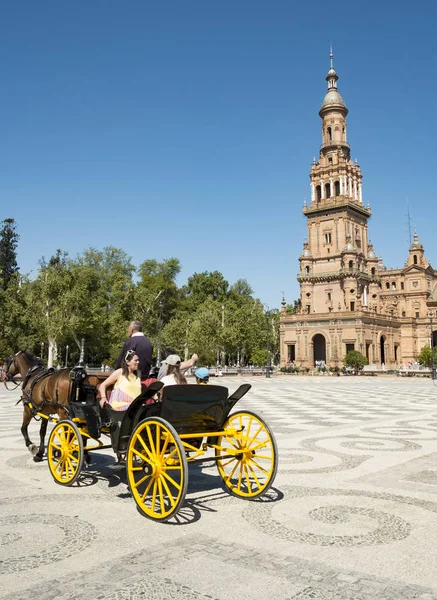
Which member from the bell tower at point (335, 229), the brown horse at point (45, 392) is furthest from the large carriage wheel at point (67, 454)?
the bell tower at point (335, 229)

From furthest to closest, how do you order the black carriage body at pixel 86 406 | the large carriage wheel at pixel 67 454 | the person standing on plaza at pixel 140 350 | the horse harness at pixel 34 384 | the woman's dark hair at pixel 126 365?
1. the horse harness at pixel 34 384
2. the person standing on plaza at pixel 140 350
3. the black carriage body at pixel 86 406
4. the large carriage wheel at pixel 67 454
5. the woman's dark hair at pixel 126 365

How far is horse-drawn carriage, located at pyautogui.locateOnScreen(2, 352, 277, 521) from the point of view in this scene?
535cm

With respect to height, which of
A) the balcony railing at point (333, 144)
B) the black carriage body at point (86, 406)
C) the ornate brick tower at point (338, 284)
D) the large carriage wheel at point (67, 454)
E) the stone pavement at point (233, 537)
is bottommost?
the stone pavement at point (233, 537)

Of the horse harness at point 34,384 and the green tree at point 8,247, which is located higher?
the green tree at point 8,247

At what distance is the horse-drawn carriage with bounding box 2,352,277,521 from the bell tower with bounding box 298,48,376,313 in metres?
62.9

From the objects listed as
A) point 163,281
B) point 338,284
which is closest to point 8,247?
point 163,281

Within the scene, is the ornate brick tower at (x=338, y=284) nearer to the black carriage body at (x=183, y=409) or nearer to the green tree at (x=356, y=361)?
the green tree at (x=356, y=361)

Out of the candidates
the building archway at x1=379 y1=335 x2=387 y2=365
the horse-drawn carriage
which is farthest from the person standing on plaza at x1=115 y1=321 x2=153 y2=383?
the building archway at x1=379 y1=335 x2=387 y2=365

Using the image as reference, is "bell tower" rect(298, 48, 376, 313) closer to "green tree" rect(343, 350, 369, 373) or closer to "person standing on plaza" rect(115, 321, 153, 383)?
"green tree" rect(343, 350, 369, 373)

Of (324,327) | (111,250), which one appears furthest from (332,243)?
(111,250)

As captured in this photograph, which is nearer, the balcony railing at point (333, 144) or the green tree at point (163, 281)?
the green tree at point (163, 281)

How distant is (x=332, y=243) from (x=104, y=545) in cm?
6927

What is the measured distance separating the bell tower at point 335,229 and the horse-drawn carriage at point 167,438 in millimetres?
62943

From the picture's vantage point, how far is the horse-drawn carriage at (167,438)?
17.6 ft
